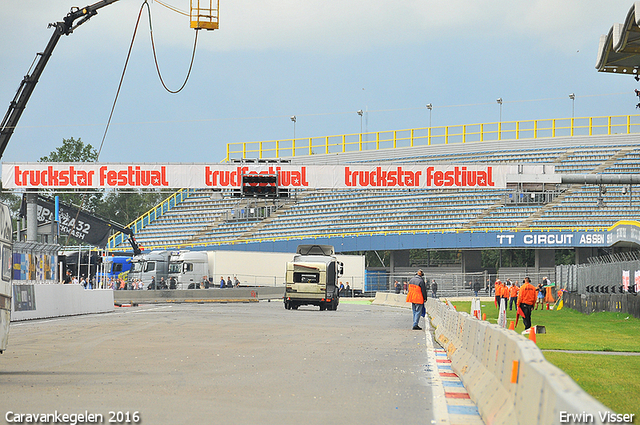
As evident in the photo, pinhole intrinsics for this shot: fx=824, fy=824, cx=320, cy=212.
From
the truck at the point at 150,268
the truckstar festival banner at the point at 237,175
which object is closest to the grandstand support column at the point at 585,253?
the truckstar festival banner at the point at 237,175

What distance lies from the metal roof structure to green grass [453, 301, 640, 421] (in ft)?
20.4

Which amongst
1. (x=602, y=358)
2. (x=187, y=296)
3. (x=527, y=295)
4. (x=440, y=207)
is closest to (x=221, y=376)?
(x=602, y=358)

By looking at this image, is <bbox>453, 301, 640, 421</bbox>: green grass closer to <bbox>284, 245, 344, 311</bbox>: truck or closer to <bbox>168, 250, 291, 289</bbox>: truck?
<bbox>284, 245, 344, 311</bbox>: truck

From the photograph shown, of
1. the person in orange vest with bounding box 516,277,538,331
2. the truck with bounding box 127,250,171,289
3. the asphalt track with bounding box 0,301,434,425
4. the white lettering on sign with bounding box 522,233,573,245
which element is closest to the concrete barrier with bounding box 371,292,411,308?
the white lettering on sign with bounding box 522,233,573,245

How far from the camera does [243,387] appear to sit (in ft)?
34.5

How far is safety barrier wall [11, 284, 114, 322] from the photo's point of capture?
87.6 feet

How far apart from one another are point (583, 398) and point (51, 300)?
2745cm

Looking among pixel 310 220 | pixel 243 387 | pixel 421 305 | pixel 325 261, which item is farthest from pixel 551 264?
pixel 243 387

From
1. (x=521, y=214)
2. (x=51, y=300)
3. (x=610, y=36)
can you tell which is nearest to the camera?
(x=610, y=36)

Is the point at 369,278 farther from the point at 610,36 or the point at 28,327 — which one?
the point at 610,36

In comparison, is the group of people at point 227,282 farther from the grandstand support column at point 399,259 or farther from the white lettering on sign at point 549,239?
the white lettering on sign at point 549,239

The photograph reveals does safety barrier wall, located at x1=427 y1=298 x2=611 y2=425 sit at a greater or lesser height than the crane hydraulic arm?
lesser

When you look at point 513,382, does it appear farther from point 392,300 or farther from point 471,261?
point 471,261

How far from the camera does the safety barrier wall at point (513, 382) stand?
14.8 ft
